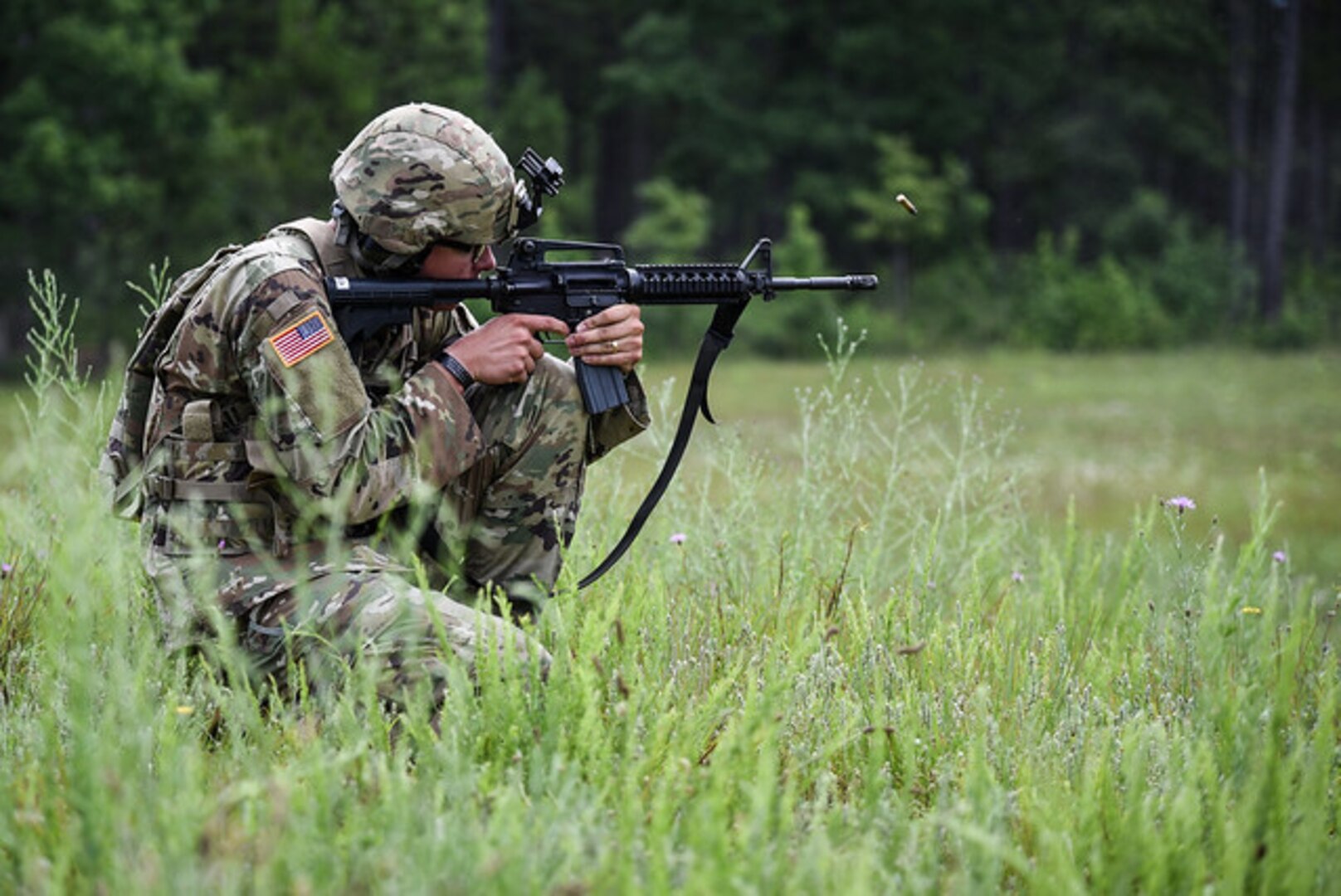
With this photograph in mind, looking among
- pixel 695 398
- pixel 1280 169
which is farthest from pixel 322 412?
pixel 1280 169

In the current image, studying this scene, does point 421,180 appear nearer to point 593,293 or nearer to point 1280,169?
point 593,293

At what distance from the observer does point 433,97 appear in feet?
87.7

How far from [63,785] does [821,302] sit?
22.9 metres

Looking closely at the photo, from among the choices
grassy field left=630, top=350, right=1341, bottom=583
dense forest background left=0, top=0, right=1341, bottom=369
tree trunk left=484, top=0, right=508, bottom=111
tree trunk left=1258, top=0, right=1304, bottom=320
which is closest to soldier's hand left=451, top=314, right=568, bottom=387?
grassy field left=630, top=350, right=1341, bottom=583

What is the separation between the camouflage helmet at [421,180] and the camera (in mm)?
3338

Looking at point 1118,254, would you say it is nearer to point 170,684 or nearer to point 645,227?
point 645,227

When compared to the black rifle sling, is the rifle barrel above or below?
above

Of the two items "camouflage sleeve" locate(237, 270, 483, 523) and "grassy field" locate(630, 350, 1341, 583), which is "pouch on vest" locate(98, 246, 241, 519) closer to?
"camouflage sleeve" locate(237, 270, 483, 523)

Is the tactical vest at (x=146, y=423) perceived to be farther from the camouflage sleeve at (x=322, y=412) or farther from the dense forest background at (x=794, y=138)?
the dense forest background at (x=794, y=138)

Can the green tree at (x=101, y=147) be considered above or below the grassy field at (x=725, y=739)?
above

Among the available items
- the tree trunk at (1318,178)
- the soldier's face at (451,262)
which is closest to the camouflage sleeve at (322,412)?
the soldier's face at (451,262)

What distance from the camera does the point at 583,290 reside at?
369cm

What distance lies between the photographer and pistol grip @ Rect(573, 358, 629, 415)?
3.72m

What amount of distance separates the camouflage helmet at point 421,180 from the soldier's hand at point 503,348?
0.79 ft
